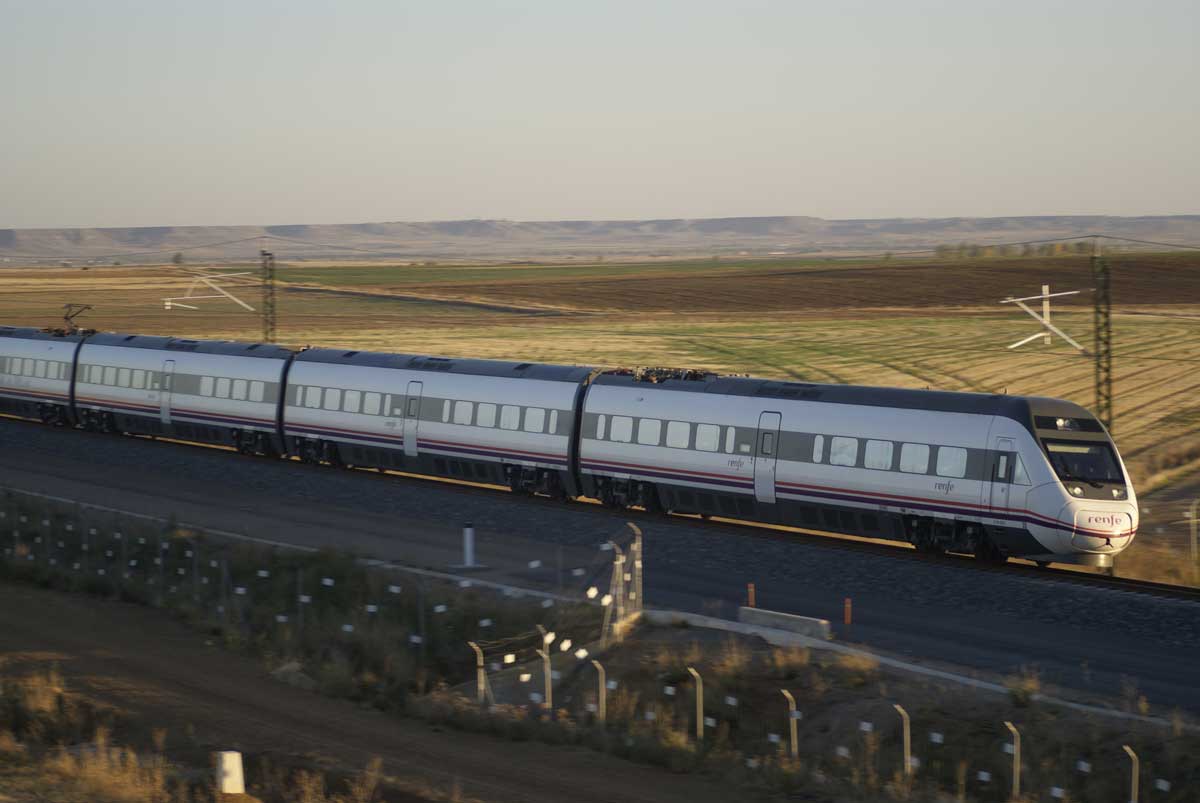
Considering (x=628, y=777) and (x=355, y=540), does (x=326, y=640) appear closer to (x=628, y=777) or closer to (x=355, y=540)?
(x=355, y=540)

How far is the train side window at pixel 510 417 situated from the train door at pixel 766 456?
7.28 meters

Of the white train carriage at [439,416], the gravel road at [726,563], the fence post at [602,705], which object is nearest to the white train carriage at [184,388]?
the white train carriage at [439,416]

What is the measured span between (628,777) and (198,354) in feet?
105

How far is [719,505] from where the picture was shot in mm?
30844

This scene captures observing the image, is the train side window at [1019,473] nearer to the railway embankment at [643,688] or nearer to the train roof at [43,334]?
the railway embankment at [643,688]

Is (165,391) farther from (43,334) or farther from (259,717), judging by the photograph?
(259,717)

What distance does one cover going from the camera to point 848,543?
2931 cm

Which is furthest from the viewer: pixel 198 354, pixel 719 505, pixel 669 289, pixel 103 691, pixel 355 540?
pixel 669 289

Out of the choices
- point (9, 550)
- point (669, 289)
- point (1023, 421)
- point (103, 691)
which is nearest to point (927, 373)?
point (1023, 421)

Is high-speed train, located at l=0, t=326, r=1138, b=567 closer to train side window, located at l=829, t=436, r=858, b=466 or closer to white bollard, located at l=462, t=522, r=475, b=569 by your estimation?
train side window, located at l=829, t=436, r=858, b=466

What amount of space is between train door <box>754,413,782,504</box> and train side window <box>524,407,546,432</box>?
640 cm

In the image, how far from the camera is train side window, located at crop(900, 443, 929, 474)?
27.1 m

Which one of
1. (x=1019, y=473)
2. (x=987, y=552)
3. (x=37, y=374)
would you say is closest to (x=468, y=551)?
(x=987, y=552)

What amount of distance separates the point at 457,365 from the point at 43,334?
923 inches
